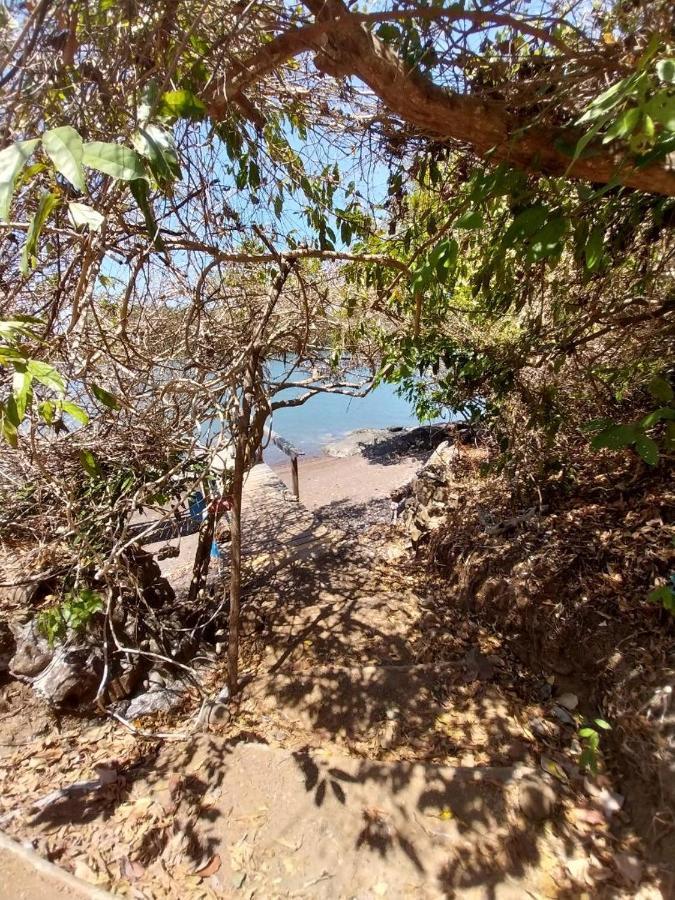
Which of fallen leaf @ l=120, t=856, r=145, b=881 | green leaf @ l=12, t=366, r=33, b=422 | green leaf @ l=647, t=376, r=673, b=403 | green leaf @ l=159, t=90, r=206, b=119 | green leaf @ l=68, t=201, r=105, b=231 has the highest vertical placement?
green leaf @ l=159, t=90, r=206, b=119

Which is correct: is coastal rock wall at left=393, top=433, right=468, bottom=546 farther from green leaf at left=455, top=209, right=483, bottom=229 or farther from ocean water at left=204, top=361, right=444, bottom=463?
ocean water at left=204, top=361, right=444, bottom=463

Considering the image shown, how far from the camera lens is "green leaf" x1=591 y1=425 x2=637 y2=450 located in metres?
1.75

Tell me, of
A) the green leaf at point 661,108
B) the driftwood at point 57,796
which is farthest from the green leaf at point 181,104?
the driftwood at point 57,796

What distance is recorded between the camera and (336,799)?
217 cm

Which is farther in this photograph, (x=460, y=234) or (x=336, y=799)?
(x=460, y=234)

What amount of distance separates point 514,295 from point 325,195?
1.65m

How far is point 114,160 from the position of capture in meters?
0.92

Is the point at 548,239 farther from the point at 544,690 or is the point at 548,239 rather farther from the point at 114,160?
the point at 544,690

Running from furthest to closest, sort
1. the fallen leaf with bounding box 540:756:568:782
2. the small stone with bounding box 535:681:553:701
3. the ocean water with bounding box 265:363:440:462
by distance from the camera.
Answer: the ocean water with bounding box 265:363:440:462
the small stone with bounding box 535:681:553:701
the fallen leaf with bounding box 540:756:568:782

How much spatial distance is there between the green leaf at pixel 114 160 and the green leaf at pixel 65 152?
0.15 feet

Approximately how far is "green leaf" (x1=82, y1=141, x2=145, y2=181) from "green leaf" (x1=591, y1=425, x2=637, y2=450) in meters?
1.89

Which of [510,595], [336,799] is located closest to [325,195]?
[510,595]

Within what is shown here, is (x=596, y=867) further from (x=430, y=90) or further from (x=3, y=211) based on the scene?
(x=430, y=90)

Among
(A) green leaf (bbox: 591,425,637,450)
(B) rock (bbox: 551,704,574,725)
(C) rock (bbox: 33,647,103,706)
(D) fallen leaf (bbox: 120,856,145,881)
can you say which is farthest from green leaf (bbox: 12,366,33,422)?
(B) rock (bbox: 551,704,574,725)
